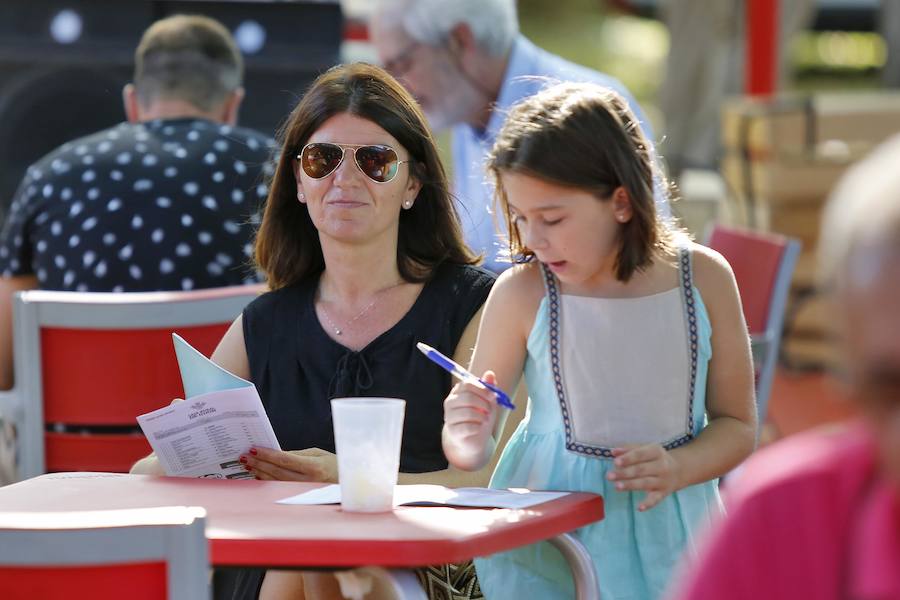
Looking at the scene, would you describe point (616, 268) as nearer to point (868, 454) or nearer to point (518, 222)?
point (518, 222)

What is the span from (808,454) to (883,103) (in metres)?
5.99

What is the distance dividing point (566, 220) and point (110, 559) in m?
0.87

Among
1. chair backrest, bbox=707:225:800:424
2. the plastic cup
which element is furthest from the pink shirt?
chair backrest, bbox=707:225:800:424

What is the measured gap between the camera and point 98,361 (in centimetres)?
282

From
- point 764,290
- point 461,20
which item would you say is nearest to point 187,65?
point 461,20

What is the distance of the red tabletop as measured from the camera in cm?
167

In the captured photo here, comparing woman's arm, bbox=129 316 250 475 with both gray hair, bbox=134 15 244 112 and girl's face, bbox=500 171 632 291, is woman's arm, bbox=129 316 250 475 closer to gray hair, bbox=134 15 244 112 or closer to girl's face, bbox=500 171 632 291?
girl's face, bbox=500 171 632 291

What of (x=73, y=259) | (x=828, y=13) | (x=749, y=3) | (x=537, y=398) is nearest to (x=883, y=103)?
(x=749, y=3)

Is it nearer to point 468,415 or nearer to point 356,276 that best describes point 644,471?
point 468,415

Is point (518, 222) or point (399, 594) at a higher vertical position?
point (518, 222)

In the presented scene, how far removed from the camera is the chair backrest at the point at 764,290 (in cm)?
341

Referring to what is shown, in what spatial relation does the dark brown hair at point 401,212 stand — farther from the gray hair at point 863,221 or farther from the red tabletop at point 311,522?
the gray hair at point 863,221

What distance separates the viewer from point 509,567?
2131 millimetres

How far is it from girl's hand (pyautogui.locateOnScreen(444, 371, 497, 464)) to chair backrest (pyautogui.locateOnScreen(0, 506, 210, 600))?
2.11ft
